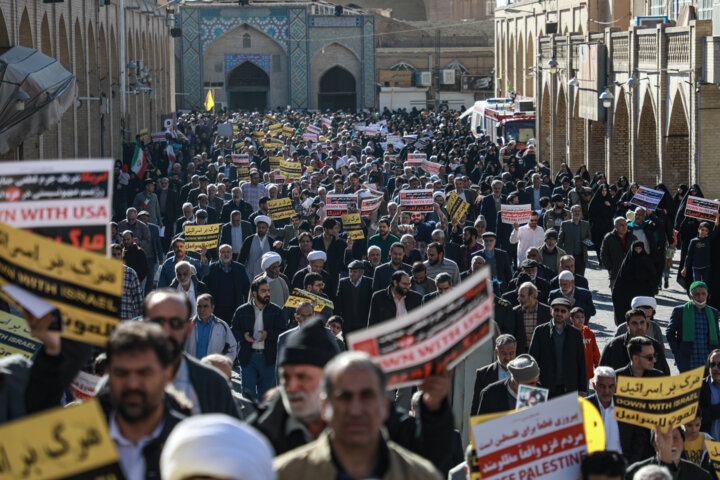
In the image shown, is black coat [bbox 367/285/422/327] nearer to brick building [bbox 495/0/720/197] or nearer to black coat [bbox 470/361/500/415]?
black coat [bbox 470/361/500/415]

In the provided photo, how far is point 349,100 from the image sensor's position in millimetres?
65938

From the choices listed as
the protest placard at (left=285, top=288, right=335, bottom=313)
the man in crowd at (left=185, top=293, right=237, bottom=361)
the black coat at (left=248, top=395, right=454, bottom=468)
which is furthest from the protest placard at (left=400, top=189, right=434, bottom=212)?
the black coat at (left=248, top=395, right=454, bottom=468)

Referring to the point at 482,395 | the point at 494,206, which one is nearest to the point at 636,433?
the point at 482,395

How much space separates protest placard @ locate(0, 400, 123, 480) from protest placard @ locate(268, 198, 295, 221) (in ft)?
38.9

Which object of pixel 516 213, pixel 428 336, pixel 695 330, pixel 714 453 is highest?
pixel 428 336

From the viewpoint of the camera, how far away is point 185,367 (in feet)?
15.4

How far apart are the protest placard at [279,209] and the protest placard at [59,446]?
1186 cm

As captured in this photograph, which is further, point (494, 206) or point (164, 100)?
point (164, 100)

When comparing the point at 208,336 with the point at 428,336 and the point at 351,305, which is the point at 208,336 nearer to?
the point at 351,305

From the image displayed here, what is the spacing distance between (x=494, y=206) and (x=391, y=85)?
168 feet

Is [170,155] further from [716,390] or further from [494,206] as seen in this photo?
[716,390]

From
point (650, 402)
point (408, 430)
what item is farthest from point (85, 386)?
point (650, 402)

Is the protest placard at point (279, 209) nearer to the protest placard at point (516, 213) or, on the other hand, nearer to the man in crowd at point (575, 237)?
the protest placard at point (516, 213)

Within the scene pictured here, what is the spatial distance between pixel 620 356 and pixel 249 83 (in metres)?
57.5
